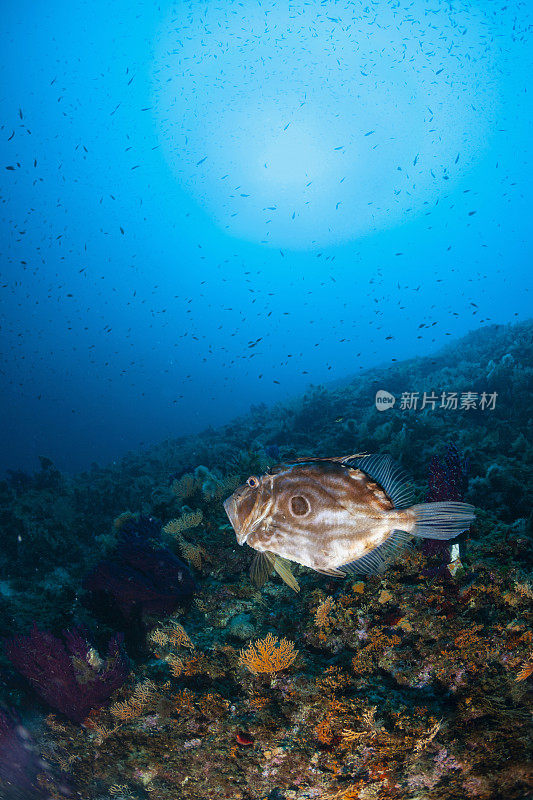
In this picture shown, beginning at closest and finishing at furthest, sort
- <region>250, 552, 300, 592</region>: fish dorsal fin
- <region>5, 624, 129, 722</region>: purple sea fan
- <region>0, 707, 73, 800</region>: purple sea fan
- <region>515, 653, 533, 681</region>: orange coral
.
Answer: <region>250, 552, 300, 592</region>: fish dorsal fin → <region>515, 653, 533, 681</region>: orange coral → <region>5, 624, 129, 722</region>: purple sea fan → <region>0, 707, 73, 800</region>: purple sea fan

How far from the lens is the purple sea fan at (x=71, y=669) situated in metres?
3.72

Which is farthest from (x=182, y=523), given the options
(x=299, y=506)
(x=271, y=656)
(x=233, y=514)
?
(x=299, y=506)

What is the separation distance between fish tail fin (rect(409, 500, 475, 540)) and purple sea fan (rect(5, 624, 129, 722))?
3.79m

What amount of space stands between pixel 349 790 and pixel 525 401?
838 centimetres

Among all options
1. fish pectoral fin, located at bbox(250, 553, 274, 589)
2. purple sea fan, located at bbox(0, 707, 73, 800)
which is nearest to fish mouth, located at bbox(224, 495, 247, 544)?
fish pectoral fin, located at bbox(250, 553, 274, 589)

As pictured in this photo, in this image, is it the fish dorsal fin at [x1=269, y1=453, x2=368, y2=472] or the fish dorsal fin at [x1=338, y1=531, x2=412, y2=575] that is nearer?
the fish dorsal fin at [x1=338, y1=531, x2=412, y2=575]

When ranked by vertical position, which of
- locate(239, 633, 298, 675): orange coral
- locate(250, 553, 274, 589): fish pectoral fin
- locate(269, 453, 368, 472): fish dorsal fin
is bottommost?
locate(239, 633, 298, 675): orange coral

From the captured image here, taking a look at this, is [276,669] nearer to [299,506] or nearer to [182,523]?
[299,506]

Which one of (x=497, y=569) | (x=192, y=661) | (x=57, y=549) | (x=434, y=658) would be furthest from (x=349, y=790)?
(x=57, y=549)

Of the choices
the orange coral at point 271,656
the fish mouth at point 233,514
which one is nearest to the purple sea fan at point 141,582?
the orange coral at point 271,656

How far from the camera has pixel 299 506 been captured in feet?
7.07

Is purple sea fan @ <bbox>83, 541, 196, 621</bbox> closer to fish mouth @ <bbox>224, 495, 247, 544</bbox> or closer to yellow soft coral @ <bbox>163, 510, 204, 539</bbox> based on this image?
yellow soft coral @ <bbox>163, 510, 204, 539</bbox>

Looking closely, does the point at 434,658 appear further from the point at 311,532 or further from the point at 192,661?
the point at 192,661

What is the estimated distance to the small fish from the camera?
199cm
